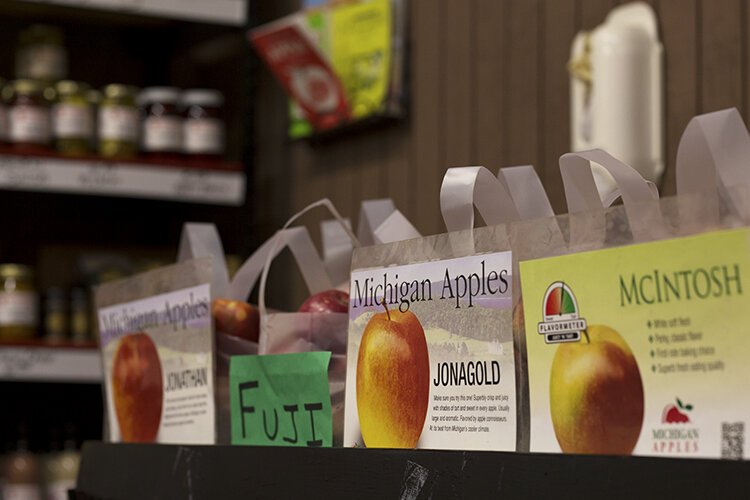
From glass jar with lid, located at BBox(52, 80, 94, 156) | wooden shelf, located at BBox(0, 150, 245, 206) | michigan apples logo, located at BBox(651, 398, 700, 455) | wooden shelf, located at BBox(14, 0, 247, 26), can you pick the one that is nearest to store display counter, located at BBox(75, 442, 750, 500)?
michigan apples logo, located at BBox(651, 398, 700, 455)

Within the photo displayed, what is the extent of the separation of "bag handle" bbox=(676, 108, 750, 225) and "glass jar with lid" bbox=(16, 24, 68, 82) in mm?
2695

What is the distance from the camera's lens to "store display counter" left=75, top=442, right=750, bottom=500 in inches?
19.1

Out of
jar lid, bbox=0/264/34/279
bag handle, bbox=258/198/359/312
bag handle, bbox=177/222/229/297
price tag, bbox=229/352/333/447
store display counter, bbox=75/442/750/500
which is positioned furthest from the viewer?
jar lid, bbox=0/264/34/279

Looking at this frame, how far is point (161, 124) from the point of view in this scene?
3.02 m

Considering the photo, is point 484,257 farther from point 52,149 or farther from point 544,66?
point 52,149

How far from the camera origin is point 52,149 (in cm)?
296

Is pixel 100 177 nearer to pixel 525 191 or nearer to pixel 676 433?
pixel 525 191

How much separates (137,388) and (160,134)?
2092 mm

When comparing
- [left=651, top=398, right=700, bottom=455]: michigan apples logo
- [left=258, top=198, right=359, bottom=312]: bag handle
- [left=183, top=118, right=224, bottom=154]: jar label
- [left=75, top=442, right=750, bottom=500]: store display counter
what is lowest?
[left=75, top=442, right=750, bottom=500]: store display counter

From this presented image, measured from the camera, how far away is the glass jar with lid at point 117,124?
117 inches

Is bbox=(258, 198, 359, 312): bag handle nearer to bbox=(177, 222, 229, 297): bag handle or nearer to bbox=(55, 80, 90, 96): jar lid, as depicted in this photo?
bbox=(177, 222, 229, 297): bag handle

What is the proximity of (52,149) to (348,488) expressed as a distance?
2.45 metres

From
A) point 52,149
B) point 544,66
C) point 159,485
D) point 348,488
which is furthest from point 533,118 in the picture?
point 348,488

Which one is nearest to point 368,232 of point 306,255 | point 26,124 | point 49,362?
point 306,255
